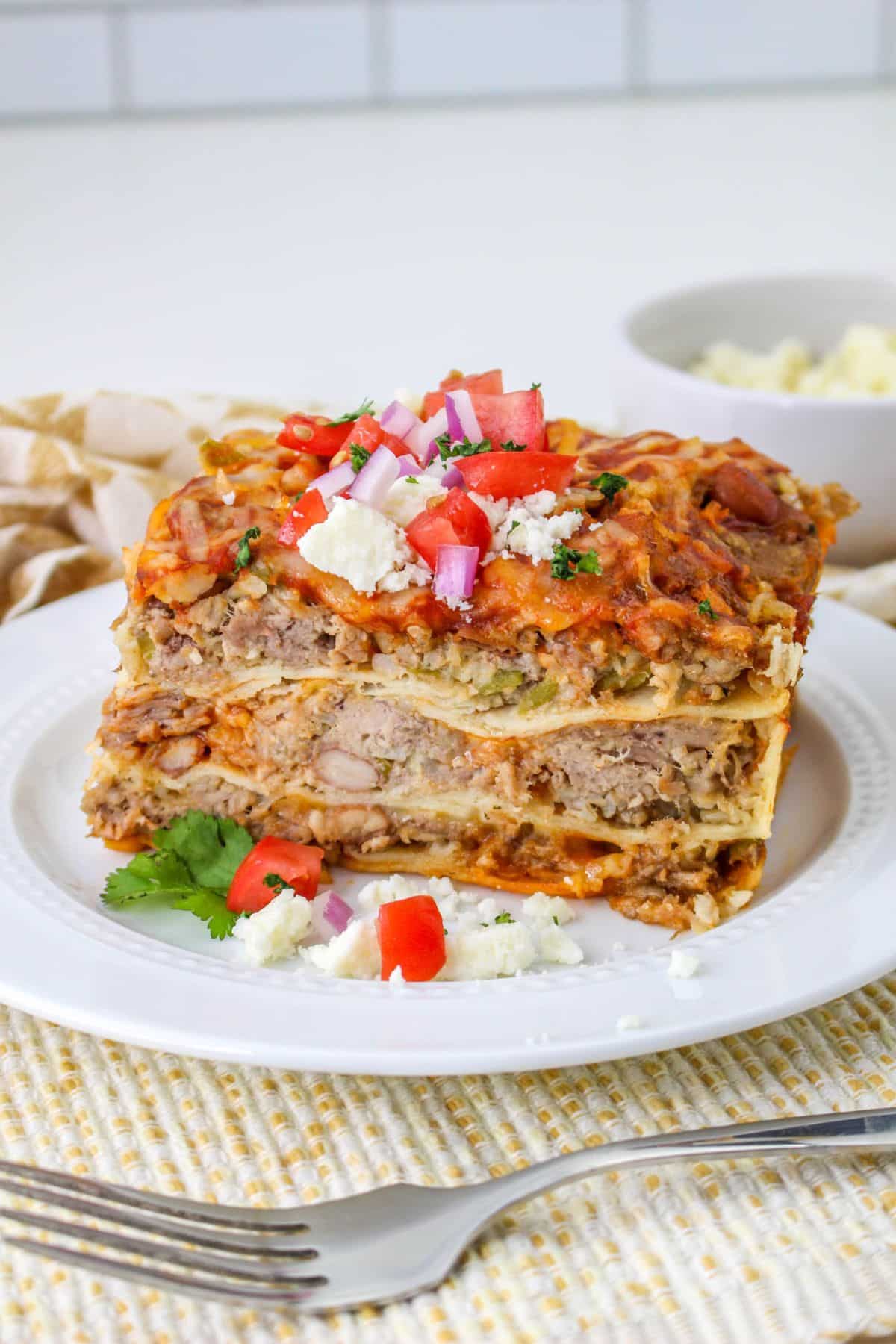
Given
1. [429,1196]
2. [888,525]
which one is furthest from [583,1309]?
[888,525]

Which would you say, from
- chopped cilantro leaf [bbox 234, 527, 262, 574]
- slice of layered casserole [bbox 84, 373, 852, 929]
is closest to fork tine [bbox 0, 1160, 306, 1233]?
slice of layered casserole [bbox 84, 373, 852, 929]

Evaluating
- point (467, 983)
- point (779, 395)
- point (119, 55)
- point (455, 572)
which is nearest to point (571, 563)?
point (455, 572)

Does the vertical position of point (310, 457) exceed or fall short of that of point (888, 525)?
it exceeds it

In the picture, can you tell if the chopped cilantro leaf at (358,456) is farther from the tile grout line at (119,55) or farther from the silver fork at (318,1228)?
the tile grout line at (119,55)

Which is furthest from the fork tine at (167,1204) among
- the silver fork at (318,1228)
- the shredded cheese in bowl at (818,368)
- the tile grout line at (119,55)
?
the tile grout line at (119,55)

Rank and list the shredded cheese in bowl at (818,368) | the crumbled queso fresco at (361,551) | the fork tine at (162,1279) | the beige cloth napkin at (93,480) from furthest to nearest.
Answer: the shredded cheese in bowl at (818,368), the beige cloth napkin at (93,480), the crumbled queso fresco at (361,551), the fork tine at (162,1279)

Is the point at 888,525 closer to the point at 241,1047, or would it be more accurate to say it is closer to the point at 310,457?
the point at 310,457
